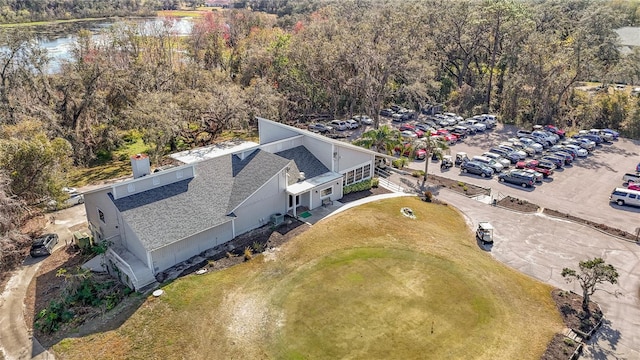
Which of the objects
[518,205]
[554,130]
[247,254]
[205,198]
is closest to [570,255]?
[518,205]

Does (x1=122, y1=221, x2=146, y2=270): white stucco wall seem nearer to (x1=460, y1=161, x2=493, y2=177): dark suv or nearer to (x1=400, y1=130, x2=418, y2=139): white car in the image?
(x1=460, y1=161, x2=493, y2=177): dark suv

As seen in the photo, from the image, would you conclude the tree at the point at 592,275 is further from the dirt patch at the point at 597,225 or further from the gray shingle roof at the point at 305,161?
the gray shingle roof at the point at 305,161

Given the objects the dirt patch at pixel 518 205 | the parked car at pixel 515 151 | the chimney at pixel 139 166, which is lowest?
the dirt patch at pixel 518 205

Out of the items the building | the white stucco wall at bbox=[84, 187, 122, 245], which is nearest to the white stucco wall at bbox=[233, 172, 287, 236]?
the building

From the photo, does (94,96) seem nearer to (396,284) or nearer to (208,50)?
(208,50)

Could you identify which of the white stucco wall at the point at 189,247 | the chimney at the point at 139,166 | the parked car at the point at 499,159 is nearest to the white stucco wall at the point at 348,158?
the white stucco wall at the point at 189,247

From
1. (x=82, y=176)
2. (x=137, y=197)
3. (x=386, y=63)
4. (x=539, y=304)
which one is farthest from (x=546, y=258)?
(x=82, y=176)
